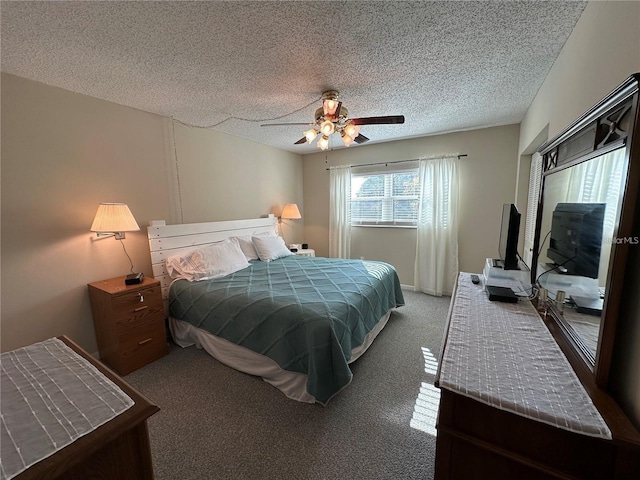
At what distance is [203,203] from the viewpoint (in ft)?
10.8

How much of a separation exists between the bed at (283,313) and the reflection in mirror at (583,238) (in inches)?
49.3

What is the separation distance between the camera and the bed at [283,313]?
1767 millimetres

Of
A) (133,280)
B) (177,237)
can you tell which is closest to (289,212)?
(177,237)

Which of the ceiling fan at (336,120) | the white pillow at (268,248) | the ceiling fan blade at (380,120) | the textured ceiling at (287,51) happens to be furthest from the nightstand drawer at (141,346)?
the ceiling fan blade at (380,120)

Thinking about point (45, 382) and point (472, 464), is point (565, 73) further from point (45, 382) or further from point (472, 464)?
point (45, 382)

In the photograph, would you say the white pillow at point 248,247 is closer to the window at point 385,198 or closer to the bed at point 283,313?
the bed at point 283,313

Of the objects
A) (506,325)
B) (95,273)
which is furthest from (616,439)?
(95,273)

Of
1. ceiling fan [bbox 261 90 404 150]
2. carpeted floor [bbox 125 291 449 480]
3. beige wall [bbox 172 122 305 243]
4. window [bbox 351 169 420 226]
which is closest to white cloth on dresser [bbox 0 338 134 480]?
carpeted floor [bbox 125 291 449 480]

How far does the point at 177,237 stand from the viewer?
293 cm

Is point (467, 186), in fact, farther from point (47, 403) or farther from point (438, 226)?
point (47, 403)

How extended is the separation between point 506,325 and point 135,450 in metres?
1.64

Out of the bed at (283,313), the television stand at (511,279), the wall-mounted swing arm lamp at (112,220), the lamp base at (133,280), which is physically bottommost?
the bed at (283,313)

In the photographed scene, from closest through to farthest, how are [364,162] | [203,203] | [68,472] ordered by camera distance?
[68,472] → [203,203] → [364,162]

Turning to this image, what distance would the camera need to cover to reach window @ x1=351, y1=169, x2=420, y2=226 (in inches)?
161
